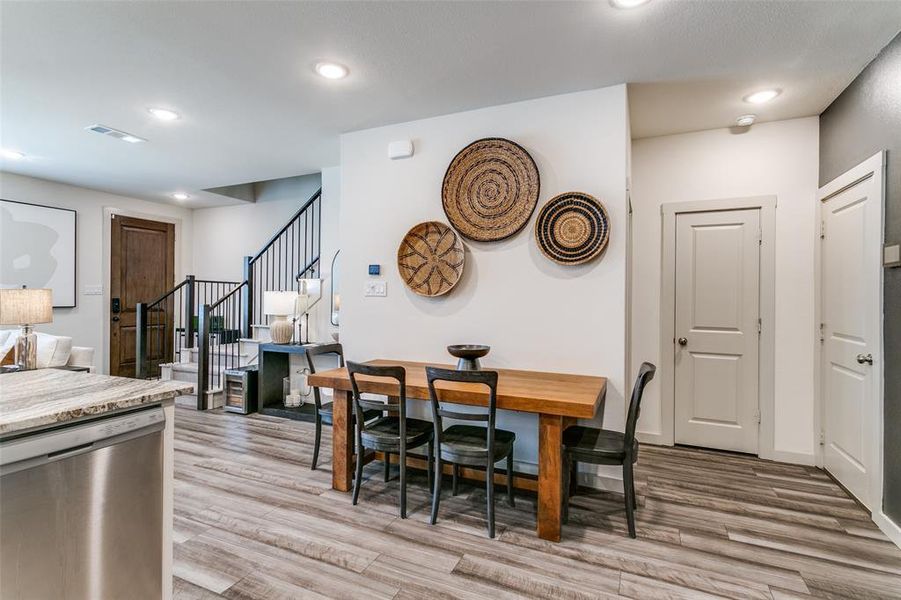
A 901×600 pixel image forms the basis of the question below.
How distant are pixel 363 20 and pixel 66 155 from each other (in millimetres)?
4043

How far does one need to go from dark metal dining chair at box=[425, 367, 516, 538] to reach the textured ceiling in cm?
183

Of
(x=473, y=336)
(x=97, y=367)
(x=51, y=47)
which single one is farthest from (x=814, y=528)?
(x=97, y=367)

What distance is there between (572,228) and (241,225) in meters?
5.71

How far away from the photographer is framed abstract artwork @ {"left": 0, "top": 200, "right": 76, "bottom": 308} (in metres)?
5.09

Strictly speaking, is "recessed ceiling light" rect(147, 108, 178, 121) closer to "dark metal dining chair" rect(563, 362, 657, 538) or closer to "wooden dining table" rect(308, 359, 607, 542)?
"wooden dining table" rect(308, 359, 607, 542)

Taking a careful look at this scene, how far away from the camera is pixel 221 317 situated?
6.04 meters

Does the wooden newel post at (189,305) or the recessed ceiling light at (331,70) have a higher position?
the recessed ceiling light at (331,70)

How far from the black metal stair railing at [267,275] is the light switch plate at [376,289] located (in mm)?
1949

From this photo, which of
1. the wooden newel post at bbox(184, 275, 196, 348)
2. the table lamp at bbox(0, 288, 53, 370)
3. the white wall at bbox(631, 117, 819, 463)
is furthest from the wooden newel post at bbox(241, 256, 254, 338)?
the white wall at bbox(631, 117, 819, 463)

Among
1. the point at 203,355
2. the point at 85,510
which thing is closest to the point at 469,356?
the point at 85,510

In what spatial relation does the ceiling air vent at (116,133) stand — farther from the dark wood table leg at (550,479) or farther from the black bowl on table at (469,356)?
the dark wood table leg at (550,479)

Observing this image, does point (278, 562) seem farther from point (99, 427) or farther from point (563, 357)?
point (563, 357)

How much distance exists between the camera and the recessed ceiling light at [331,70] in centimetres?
273

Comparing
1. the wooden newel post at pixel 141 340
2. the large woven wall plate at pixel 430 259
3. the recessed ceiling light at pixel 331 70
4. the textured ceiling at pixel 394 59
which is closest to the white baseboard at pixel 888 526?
the textured ceiling at pixel 394 59
